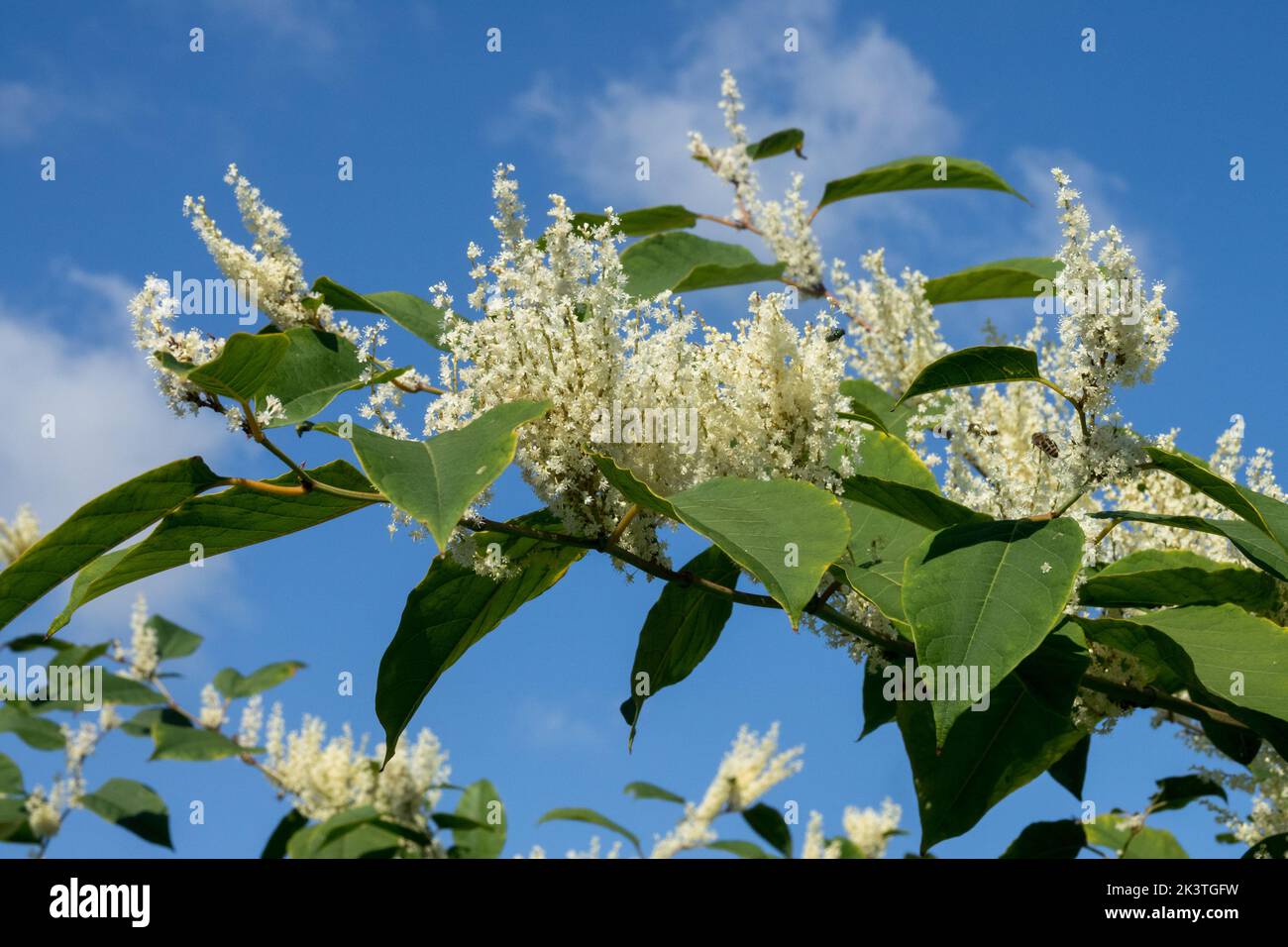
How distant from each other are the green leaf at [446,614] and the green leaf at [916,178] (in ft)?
5.41

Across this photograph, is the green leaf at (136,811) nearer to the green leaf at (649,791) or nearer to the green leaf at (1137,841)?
the green leaf at (649,791)

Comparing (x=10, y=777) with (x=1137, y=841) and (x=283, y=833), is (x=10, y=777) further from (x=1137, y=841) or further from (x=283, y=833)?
(x=1137, y=841)

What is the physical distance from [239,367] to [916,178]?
6.71 feet

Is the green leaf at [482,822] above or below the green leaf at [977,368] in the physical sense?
below

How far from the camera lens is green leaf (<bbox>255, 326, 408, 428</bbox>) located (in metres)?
1.58

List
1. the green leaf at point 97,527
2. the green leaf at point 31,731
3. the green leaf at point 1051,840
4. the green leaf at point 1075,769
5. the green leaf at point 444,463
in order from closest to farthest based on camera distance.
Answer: the green leaf at point 444,463, the green leaf at point 97,527, the green leaf at point 1075,769, the green leaf at point 1051,840, the green leaf at point 31,731

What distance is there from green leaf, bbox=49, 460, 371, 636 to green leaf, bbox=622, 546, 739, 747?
1.78ft

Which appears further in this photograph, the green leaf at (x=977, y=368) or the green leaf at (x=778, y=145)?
the green leaf at (x=778, y=145)

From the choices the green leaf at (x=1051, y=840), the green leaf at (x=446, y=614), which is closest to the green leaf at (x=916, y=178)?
the green leaf at (x=1051, y=840)

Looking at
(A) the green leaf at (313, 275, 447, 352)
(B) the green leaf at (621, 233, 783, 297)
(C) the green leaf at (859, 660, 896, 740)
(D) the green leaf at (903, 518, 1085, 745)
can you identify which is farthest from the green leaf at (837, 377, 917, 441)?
(A) the green leaf at (313, 275, 447, 352)

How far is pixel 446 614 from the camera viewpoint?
164cm

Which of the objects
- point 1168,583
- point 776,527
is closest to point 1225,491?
point 1168,583

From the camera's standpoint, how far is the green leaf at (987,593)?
1329 millimetres
